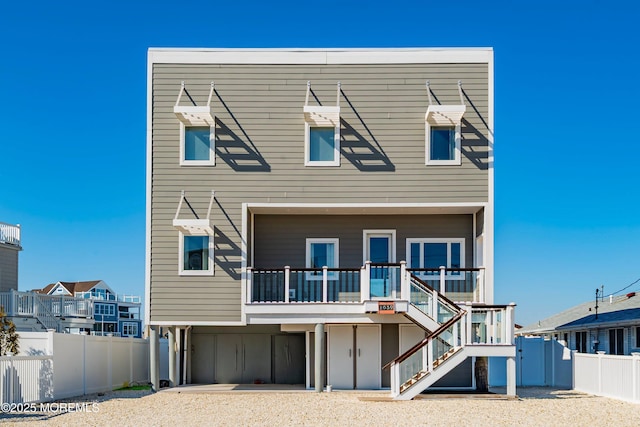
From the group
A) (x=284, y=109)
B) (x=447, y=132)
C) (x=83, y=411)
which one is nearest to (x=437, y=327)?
(x=447, y=132)

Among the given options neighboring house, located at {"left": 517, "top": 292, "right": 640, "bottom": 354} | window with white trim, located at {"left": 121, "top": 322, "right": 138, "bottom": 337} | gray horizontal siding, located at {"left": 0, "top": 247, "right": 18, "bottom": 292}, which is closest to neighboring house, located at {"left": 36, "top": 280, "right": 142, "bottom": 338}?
window with white trim, located at {"left": 121, "top": 322, "right": 138, "bottom": 337}

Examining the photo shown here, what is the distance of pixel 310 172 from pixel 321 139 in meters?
1.00

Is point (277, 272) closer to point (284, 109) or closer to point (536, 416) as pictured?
point (284, 109)

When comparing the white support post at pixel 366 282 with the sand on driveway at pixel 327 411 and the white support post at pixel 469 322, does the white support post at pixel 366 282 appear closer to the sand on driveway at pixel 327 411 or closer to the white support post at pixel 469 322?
the sand on driveway at pixel 327 411

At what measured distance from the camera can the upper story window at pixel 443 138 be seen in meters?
20.8

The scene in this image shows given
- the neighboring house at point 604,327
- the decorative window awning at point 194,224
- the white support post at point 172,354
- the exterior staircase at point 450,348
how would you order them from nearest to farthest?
the exterior staircase at point 450,348
the decorative window awning at point 194,224
the white support post at point 172,354
the neighboring house at point 604,327

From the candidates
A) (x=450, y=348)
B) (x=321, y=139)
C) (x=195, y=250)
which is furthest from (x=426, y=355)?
(x=195, y=250)

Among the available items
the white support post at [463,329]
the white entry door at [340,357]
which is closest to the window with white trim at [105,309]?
the white entry door at [340,357]

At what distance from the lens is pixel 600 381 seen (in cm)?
2061

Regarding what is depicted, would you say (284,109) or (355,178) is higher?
(284,109)

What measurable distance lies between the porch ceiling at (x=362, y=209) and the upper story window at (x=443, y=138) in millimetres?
1269

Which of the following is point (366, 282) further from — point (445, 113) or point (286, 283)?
point (445, 113)

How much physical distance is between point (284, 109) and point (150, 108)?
376 centimetres

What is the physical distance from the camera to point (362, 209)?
69.9 ft
